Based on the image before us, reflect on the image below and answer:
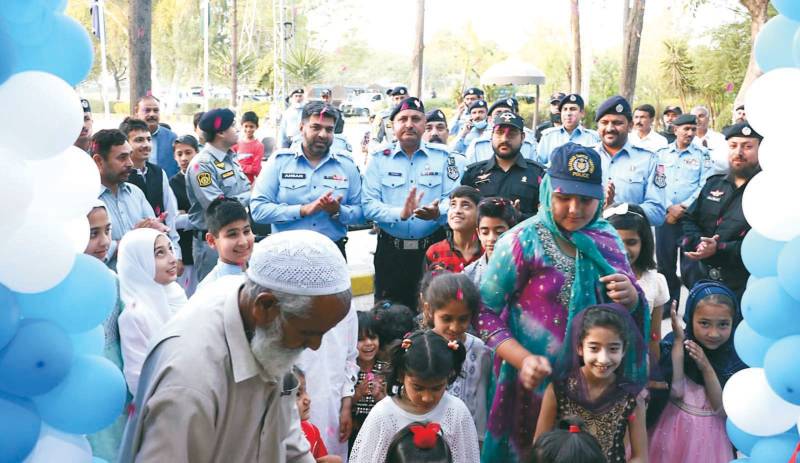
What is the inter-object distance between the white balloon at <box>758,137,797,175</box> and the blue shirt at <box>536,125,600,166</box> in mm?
5500

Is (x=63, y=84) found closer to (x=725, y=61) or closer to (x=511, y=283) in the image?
(x=511, y=283)

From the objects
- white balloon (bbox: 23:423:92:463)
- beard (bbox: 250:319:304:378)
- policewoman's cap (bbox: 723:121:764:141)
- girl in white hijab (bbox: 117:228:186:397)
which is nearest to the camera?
beard (bbox: 250:319:304:378)

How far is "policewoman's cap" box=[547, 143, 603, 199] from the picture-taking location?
3.15m

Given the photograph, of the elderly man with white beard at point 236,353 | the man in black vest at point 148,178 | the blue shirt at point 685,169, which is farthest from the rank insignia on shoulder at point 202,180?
the blue shirt at point 685,169

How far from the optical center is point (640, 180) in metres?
6.47

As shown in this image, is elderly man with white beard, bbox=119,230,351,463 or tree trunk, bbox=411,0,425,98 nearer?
elderly man with white beard, bbox=119,230,351,463

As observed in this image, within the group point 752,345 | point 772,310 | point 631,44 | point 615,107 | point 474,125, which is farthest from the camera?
point 631,44

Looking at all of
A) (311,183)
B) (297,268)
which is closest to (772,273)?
(297,268)

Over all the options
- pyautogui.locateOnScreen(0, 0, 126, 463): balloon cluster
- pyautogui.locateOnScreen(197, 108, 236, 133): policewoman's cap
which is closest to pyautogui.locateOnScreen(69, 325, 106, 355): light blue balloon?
pyautogui.locateOnScreen(0, 0, 126, 463): balloon cluster

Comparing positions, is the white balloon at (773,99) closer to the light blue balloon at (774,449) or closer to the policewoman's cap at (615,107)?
the light blue balloon at (774,449)

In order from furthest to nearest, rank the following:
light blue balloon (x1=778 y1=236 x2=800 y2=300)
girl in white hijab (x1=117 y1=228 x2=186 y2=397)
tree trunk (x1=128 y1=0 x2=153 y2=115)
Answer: tree trunk (x1=128 y1=0 x2=153 y2=115) → girl in white hijab (x1=117 y1=228 x2=186 y2=397) → light blue balloon (x1=778 y1=236 x2=800 y2=300)

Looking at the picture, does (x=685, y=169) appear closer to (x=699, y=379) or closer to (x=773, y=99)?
(x=699, y=379)

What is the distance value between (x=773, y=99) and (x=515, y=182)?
2.92 metres

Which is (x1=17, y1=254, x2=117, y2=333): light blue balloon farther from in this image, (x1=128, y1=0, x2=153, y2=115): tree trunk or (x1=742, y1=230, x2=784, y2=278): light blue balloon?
(x1=128, y1=0, x2=153, y2=115): tree trunk
